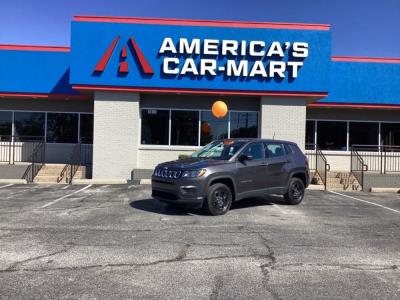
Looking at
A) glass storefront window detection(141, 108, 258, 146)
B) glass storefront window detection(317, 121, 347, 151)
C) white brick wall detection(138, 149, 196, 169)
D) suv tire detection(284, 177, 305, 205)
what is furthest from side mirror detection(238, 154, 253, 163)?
glass storefront window detection(317, 121, 347, 151)

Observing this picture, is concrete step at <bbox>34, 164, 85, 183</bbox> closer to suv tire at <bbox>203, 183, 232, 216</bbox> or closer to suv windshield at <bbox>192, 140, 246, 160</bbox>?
suv windshield at <bbox>192, 140, 246, 160</bbox>

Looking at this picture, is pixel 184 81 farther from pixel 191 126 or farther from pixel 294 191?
pixel 294 191

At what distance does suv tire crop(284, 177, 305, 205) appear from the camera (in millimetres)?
11711

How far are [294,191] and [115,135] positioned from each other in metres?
8.26

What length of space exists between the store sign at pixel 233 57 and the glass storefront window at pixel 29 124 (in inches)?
273

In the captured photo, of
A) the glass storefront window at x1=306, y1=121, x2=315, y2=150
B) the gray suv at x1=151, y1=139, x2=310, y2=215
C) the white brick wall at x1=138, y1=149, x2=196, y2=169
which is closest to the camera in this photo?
the gray suv at x1=151, y1=139, x2=310, y2=215

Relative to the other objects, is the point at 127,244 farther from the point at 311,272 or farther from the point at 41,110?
the point at 41,110

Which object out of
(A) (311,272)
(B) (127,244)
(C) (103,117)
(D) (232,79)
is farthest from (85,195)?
(A) (311,272)

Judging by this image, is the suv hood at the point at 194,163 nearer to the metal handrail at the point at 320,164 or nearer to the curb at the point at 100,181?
the curb at the point at 100,181

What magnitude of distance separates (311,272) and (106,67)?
1314cm

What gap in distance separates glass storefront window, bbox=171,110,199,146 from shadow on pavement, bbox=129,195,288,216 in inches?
231

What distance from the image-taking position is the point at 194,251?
6.80m

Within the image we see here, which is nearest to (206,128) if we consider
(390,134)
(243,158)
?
(243,158)

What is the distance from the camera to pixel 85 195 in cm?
1305
